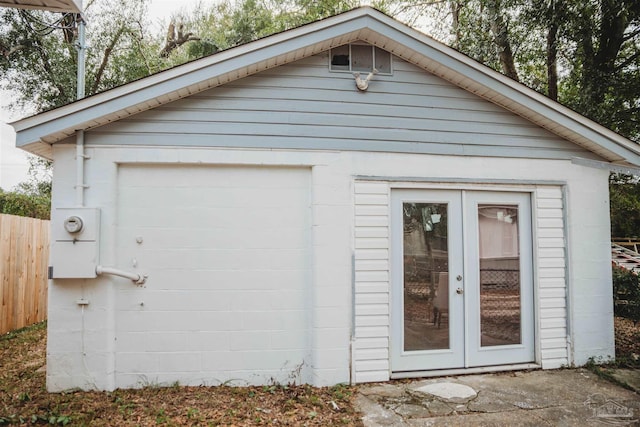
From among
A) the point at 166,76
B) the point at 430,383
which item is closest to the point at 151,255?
the point at 166,76

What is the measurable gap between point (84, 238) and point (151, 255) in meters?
0.69

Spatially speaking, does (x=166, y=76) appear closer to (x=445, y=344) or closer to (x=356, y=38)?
(x=356, y=38)

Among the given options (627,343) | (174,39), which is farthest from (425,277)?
(174,39)

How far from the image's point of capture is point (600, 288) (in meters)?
5.26

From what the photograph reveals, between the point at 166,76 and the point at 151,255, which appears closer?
the point at 166,76

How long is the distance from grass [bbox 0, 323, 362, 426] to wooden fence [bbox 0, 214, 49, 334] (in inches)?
102

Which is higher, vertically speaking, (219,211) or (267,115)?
(267,115)

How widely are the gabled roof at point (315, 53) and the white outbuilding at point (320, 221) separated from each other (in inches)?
0.9

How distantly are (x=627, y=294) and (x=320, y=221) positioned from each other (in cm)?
593

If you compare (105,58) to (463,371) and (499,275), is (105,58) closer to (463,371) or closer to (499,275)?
(499,275)

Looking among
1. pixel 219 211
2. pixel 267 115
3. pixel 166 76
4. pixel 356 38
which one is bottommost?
pixel 219 211

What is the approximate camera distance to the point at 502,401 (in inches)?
162

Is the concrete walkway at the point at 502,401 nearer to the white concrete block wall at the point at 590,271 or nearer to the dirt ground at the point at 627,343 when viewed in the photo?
the white concrete block wall at the point at 590,271

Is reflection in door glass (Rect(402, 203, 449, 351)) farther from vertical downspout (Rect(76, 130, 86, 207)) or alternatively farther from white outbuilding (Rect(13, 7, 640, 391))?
vertical downspout (Rect(76, 130, 86, 207))
